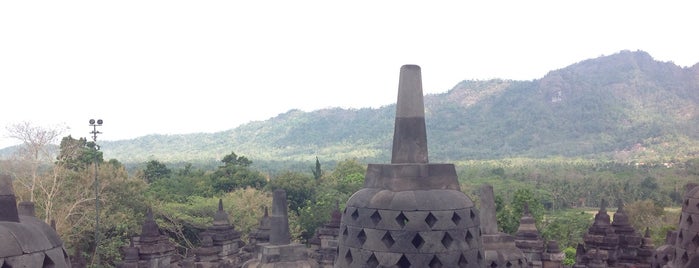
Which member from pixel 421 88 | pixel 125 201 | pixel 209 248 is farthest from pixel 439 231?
pixel 125 201

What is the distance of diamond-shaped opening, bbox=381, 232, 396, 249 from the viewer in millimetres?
6629

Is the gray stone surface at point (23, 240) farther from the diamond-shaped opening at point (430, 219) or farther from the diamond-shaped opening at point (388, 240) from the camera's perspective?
the diamond-shaped opening at point (430, 219)

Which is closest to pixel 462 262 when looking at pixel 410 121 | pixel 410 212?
pixel 410 212

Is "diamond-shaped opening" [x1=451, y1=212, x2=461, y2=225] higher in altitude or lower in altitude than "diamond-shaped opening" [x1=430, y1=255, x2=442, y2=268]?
higher

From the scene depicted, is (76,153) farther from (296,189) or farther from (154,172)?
(154,172)

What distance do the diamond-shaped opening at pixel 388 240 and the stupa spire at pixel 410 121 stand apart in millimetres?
1188

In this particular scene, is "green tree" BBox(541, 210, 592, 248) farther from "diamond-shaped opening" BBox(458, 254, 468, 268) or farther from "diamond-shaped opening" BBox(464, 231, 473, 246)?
"diamond-shaped opening" BBox(458, 254, 468, 268)

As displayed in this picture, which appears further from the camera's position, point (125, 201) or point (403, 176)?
point (125, 201)

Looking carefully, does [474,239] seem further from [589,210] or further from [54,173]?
[589,210]

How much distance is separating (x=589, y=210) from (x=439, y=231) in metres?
86.5

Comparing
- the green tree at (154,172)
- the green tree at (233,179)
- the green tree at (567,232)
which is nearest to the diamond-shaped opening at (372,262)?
the green tree at (567,232)

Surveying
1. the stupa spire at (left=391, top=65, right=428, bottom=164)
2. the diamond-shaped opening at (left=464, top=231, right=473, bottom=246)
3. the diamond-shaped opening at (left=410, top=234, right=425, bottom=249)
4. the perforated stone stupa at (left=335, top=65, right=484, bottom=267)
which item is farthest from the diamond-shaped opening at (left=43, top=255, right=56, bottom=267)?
the diamond-shaped opening at (left=464, top=231, right=473, bottom=246)

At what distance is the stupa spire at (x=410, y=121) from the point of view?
723 centimetres

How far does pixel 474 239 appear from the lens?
6.93m
